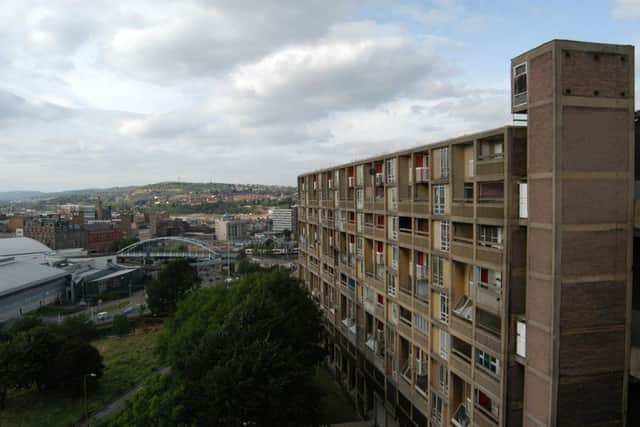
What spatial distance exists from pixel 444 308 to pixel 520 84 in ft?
34.1

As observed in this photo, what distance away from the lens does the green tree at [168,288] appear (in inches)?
2470

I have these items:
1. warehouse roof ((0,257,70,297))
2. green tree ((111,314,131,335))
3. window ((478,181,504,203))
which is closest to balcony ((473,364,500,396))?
window ((478,181,504,203))

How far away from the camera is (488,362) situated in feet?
54.1

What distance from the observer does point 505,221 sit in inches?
591

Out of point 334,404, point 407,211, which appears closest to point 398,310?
point 407,211

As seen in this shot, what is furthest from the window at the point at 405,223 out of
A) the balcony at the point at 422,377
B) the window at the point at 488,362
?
the window at the point at 488,362

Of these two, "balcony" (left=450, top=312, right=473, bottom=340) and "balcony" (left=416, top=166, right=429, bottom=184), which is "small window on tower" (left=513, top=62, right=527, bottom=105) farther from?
"balcony" (left=450, top=312, right=473, bottom=340)

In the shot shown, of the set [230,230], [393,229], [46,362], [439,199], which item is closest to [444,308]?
[439,199]

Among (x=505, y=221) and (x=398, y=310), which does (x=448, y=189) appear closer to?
(x=505, y=221)

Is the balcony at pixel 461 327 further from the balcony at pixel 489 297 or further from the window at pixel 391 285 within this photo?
the window at pixel 391 285

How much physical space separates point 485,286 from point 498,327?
1.65 metres

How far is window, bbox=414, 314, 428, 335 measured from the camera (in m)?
21.5

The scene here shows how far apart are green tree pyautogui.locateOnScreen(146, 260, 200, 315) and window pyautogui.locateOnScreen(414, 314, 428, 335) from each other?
48875 millimetres

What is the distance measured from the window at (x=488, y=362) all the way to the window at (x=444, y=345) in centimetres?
250
